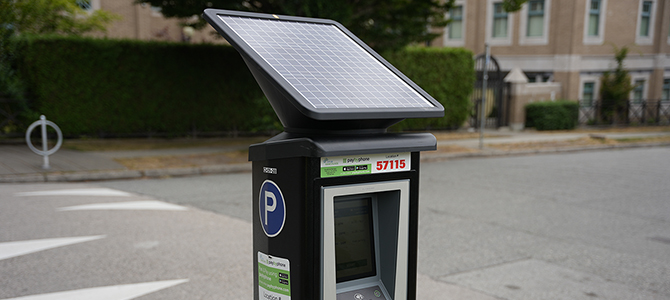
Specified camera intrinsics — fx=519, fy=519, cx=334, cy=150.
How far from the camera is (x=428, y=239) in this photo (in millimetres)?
5910

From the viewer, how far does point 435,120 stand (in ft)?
63.4

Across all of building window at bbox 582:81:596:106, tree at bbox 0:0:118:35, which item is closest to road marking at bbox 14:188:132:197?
tree at bbox 0:0:118:35

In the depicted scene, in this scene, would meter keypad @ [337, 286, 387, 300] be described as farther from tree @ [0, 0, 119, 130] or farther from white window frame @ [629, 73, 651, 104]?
white window frame @ [629, 73, 651, 104]

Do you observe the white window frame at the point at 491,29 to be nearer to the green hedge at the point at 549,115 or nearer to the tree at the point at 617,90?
the tree at the point at 617,90

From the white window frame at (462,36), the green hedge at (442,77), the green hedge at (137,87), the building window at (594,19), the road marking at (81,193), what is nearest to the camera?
the road marking at (81,193)

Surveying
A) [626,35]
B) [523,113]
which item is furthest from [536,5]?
[523,113]

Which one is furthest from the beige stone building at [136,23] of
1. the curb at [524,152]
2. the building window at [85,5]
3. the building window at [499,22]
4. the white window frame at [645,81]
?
the white window frame at [645,81]

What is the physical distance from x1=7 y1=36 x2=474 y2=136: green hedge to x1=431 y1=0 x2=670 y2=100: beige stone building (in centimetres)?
1286

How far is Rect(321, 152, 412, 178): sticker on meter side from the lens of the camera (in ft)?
6.65

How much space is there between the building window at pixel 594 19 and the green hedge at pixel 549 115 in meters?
5.53

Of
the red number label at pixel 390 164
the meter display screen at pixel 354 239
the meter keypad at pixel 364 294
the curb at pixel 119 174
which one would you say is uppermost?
the red number label at pixel 390 164

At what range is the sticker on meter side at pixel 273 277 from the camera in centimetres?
218

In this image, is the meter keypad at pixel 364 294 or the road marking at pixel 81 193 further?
the road marking at pixel 81 193

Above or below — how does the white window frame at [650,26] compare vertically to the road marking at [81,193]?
above
